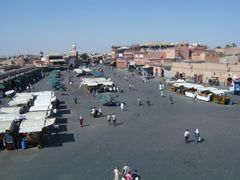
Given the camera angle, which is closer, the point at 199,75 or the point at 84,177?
the point at 84,177

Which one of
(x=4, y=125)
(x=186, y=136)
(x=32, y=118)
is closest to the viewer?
(x=186, y=136)

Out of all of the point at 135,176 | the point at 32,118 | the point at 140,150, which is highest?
the point at 32,118

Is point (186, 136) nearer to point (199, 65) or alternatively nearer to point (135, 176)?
point (135, 176)

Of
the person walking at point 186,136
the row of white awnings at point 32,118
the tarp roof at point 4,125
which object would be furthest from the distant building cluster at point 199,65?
the tarp roof at point 4,125

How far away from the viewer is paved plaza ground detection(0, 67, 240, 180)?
1594cm

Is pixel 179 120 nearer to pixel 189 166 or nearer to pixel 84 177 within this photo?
pixel 189 166

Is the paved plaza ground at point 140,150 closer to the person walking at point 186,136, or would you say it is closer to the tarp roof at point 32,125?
the person walking at point 186,136

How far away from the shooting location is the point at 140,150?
63.1ft

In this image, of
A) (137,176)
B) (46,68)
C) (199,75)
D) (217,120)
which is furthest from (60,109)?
(46,68)

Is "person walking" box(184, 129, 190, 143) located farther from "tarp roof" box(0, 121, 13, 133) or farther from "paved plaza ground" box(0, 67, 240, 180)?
"tarp roof" box(0, 121, 13, 133)

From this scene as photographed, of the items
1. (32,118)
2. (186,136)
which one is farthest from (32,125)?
(186,136)

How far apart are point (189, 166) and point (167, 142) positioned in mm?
4385

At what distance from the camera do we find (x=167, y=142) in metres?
20.8

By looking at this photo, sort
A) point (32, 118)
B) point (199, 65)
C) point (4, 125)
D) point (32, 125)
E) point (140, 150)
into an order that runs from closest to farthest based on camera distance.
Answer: point (140, 150)
point (32, 125)
point (4, 125)
point (32, 118)
point (199, 65)
